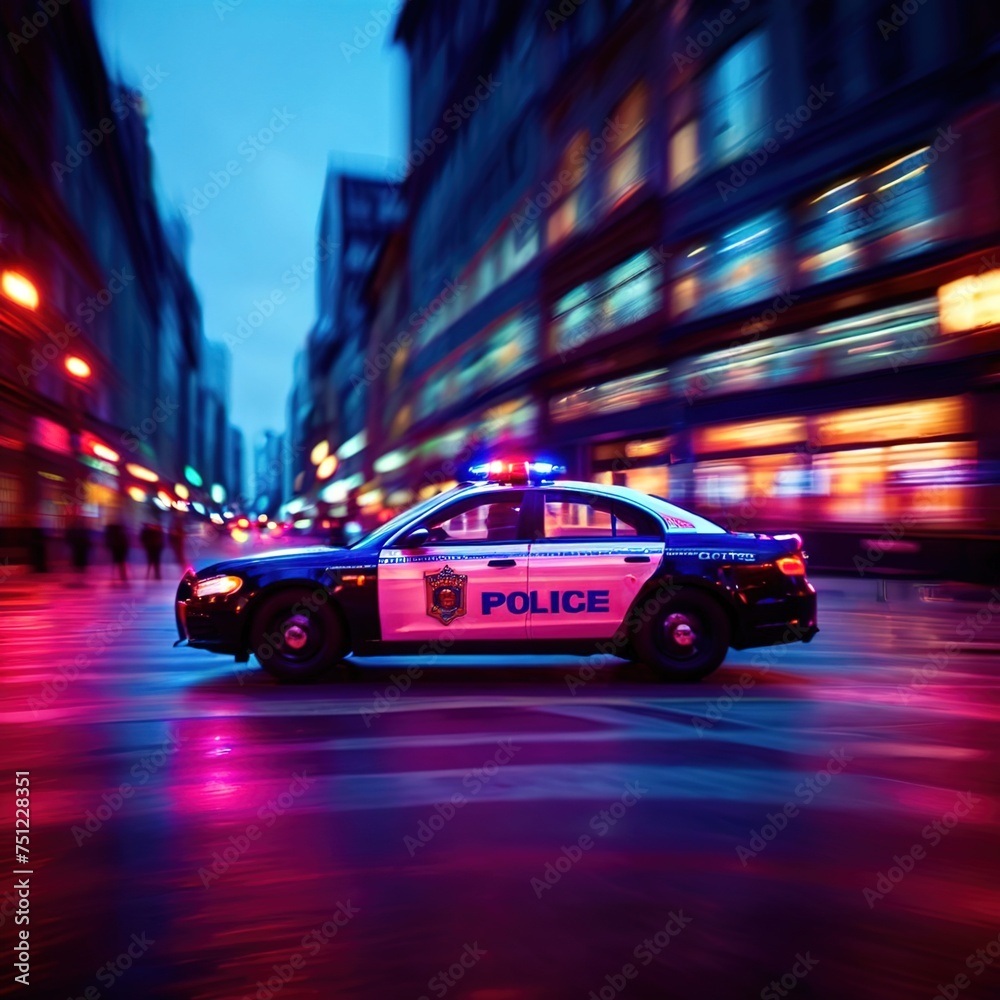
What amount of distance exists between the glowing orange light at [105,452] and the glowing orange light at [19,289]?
11.1 m

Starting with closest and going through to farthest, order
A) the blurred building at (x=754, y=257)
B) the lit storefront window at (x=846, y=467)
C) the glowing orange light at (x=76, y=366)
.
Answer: the lit storefront window at (x=846, y=467) → the blurred building at (x=754, y=257) → the glowing orange light at (x=76, y=366)

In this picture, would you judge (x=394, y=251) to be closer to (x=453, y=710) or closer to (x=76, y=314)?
(x=76, y=314)

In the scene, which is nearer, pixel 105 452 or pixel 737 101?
pixel 737 101

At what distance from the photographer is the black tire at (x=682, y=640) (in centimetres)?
738

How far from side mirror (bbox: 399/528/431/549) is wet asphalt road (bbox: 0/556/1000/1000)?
1.09m

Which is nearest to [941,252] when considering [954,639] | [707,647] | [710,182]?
[710,182]

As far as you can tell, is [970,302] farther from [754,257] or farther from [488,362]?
[488,362]

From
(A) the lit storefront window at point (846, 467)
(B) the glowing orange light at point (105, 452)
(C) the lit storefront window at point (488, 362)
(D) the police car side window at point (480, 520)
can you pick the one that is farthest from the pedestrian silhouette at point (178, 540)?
(D) the police car side window at point (480, 520)

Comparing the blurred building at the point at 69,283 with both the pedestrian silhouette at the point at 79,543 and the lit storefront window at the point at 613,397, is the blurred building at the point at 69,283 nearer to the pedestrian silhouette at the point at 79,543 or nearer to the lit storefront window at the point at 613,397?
the pedestrian silhouette at the point at 79,543

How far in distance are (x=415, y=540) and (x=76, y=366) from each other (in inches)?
1614

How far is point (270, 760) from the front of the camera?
5.11 meters

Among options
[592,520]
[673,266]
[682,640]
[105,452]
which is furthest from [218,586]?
[105,452]

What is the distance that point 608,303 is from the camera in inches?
1284

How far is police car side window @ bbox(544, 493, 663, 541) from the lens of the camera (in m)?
7.52
